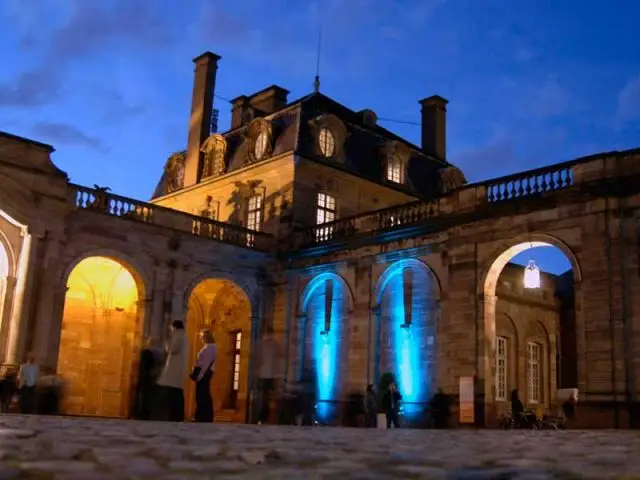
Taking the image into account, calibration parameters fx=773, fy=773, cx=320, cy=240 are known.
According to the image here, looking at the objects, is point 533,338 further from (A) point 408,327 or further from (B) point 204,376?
(B) point 204,376

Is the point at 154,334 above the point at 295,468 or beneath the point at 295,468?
above

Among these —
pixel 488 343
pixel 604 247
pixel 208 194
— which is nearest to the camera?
pixel 604 247

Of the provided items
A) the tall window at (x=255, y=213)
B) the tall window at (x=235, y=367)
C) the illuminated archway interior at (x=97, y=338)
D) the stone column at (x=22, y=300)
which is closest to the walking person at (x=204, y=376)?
the stone column at (x=22, y=300)

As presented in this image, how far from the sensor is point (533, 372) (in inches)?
1038

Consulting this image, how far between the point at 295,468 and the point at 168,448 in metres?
1.24

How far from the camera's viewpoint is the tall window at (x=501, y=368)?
24.7m

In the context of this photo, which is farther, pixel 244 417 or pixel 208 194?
pixel 208 194

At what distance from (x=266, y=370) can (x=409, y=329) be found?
5399mm

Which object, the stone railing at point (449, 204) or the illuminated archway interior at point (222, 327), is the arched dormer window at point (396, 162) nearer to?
the stone railing at point (449, 204)

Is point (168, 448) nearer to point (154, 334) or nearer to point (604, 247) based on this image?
point (604, 247)

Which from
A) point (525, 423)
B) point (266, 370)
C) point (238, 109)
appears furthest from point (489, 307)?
point (238, 109)

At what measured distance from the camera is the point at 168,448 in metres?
4.25

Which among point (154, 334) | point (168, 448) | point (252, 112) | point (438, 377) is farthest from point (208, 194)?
point (168, 448)

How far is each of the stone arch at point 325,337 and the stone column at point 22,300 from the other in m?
8.26
